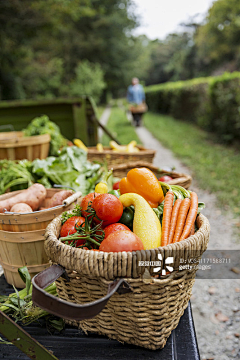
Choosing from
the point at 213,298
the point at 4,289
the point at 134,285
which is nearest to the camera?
the point at 134,285

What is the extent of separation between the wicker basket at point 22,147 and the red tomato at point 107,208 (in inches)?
65.5

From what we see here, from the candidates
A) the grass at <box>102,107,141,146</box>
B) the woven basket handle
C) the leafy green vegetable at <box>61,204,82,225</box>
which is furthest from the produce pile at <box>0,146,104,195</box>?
the grass at <box>102,107,141,146</box>

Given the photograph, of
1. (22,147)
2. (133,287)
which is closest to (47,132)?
(22,147)

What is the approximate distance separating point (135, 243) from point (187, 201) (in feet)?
1.42

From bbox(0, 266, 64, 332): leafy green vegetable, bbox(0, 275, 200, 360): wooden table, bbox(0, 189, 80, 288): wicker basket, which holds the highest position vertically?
bbox(0, 189, 80, 288): wicker basket

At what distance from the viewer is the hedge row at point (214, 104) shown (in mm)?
8430

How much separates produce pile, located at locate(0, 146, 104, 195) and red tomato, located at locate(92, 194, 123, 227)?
913 mm

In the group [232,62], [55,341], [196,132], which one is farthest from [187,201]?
[232,62]

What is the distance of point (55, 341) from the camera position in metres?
1.26

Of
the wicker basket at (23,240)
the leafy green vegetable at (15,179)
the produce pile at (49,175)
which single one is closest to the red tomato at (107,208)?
the wicker basket at (23,240)

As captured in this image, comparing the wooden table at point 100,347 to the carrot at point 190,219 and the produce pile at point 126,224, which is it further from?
the carrot at point 190,219

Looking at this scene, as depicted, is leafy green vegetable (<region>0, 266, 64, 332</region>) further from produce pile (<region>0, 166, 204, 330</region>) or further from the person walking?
the person walking

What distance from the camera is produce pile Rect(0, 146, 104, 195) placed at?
2.21m

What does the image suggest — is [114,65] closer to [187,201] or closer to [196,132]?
[196,132]
